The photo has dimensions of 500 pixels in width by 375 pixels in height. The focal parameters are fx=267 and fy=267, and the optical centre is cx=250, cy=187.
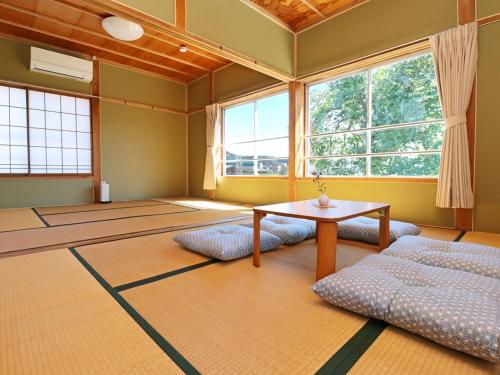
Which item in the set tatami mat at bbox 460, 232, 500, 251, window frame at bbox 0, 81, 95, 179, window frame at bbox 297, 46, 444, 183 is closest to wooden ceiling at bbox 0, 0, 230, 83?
window frame at bbox 0, 81, 95, 179

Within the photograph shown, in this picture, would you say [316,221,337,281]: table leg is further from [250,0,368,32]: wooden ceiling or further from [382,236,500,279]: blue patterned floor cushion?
[250,0,368,32]: wooden ceiling

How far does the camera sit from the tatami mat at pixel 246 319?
3.10 ft

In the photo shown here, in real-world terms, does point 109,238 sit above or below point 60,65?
below

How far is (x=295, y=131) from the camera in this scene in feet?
14.9

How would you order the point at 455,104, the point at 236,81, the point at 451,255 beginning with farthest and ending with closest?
the point at 236,81, the point at 455,104, the point at 451,255

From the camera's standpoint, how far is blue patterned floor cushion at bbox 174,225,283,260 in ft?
6.34

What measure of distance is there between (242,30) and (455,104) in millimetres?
2720

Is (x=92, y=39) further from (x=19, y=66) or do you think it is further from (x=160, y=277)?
(x=160, y=277)

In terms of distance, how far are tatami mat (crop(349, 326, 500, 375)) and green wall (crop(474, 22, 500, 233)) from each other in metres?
2.58

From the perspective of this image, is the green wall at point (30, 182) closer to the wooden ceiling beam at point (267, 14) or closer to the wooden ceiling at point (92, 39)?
the wooden ceiling at point (92, 39)

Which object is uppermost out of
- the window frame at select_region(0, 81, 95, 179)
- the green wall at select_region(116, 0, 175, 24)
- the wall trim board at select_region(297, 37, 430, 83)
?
the green wall at select_region(116, 0, 175, 24)

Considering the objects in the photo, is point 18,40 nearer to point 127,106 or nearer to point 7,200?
point 127,106

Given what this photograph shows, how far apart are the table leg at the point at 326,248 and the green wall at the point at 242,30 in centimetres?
272

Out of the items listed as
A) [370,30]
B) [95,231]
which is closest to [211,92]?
[370,30]
